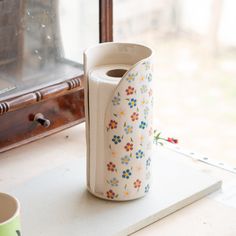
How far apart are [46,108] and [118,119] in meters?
0.24

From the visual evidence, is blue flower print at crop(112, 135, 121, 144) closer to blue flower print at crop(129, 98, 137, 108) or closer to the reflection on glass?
blue flower print at crop(129, 98, 137, 108)

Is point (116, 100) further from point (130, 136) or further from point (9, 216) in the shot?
point (9, 216)

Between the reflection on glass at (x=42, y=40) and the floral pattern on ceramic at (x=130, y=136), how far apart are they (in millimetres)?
220

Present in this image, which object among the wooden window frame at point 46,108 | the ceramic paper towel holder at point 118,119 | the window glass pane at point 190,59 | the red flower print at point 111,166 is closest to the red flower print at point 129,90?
the ceramic paper towel holder at point 118,119

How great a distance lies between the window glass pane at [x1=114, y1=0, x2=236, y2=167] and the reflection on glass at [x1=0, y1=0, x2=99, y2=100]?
1.01 metres

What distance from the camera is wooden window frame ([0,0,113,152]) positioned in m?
0.98

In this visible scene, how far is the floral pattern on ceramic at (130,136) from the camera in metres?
0.81

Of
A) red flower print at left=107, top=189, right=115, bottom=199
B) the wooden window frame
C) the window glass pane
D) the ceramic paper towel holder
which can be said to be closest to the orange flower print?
the ceramic paper towel holder

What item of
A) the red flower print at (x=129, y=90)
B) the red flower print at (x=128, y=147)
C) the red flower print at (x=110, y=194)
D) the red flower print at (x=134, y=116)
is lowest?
the red flower print at (x=110, y=194)

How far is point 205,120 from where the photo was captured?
2137 millimetres

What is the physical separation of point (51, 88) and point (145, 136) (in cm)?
24

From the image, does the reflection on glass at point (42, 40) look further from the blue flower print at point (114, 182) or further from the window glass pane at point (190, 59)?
A: the window glass pane at point (190, 59)

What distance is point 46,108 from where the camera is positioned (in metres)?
1.03

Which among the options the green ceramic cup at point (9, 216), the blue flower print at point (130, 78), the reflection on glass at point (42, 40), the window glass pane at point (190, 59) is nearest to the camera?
the green ceramic cup at point (9, 216)
